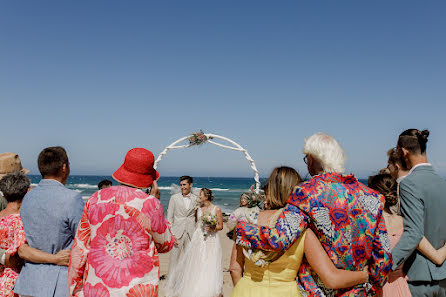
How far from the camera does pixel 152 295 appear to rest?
2.65 meters

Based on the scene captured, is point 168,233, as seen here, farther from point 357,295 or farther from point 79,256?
point 357,295

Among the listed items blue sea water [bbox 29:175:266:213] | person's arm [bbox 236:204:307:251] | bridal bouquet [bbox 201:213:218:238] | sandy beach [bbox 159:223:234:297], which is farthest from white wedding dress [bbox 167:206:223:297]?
blue sea water [bbox 29:175:266:213]

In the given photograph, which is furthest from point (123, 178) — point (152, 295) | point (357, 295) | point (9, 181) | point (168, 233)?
point (357, 295)

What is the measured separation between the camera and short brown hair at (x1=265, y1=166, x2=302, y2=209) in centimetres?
→ 241

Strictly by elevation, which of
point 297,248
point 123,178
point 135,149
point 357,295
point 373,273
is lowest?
point 357,295

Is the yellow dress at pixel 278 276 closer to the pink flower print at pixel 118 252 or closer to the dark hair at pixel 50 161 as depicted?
the pink flower print at pixel 118 252

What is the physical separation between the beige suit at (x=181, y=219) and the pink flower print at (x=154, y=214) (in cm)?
483

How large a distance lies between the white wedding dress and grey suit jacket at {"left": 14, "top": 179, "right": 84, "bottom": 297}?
388 centimetres

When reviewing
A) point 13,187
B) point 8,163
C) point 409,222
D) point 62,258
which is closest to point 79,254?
point 62,258

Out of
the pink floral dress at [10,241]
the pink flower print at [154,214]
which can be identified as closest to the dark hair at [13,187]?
the pink floral dress at [10,241]

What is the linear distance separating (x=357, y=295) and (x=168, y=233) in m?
1.45

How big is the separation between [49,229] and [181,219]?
15.7 ft

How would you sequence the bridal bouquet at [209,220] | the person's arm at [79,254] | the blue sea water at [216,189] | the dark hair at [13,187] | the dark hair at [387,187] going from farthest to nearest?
the blue sea water at [216,189]
the bridal bouquet at [209,220]
the dark hair at [13,187]
the dark hair at [387,187]
the person's arm at [79,254]

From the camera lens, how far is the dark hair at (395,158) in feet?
9.53
